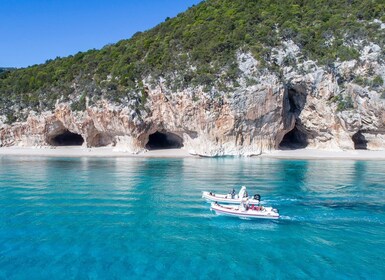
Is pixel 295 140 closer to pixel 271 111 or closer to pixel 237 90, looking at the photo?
pixel 271 111

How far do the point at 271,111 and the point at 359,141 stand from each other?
14000mm

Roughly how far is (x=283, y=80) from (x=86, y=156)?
98.9 ft

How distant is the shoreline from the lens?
147 ft

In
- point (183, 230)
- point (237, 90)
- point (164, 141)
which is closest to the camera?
point (183, 230)

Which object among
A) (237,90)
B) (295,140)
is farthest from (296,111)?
(237,90)

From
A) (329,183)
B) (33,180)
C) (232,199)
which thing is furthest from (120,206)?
(329,183)

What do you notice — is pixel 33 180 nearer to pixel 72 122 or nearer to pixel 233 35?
pixel 72 122

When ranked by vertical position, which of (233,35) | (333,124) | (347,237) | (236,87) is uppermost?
(233,35)

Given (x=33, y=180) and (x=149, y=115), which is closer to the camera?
(x=33, y=180)

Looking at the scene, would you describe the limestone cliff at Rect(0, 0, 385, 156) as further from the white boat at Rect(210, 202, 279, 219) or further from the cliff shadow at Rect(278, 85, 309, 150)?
the white boat at Rect(210, 202, 279, 219)

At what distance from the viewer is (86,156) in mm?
50688

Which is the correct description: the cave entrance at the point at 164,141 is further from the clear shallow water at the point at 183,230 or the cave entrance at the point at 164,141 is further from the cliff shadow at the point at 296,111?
the clear shallow water at the point at 183,230

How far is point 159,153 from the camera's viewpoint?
50750mm

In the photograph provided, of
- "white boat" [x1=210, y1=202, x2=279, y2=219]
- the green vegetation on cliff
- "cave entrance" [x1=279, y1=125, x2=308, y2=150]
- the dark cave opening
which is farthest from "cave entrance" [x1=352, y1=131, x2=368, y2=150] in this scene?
"white boat" [x1=210, y1=202, x2=279, y2=219]
